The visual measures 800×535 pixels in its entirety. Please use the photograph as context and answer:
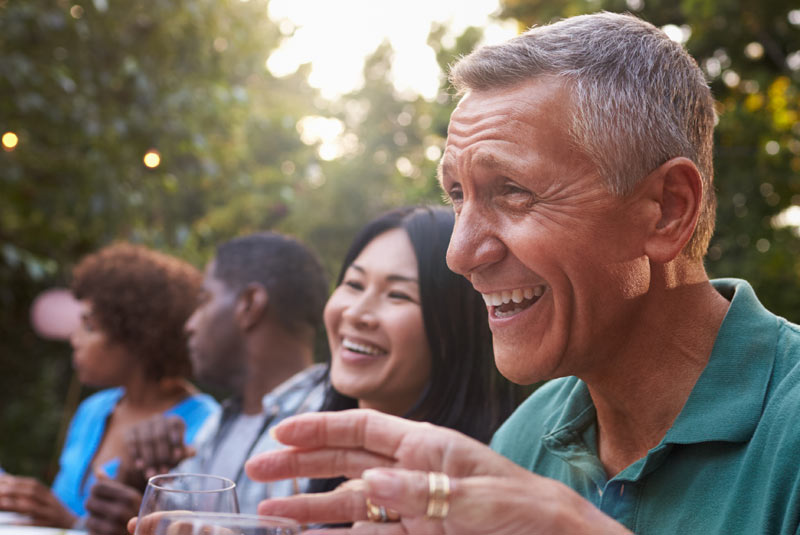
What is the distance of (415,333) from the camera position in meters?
3.26

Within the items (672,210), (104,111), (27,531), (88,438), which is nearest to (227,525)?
(672,210)

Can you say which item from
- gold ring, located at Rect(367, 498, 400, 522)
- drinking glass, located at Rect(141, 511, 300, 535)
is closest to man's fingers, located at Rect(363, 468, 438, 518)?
drinking glass, located at Rect(141, 511, 300, 535)

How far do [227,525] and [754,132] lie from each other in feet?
28.3

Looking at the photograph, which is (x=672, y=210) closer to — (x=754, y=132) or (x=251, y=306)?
(x=251, y=306)

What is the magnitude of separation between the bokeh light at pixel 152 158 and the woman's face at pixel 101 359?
4.82 feet

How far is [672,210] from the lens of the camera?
185cm

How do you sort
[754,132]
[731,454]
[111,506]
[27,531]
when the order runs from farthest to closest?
[754,132] → [111,506] → [27,531] → [731,454]

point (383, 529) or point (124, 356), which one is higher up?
point (124, 356)

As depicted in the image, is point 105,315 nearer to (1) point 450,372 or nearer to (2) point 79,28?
(2) point 79,28

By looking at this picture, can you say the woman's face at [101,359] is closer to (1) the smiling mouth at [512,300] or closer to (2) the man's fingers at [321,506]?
(1) the smiling mouth at [512,300]

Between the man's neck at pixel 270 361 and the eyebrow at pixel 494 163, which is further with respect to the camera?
the man's neck at pixel 270 361

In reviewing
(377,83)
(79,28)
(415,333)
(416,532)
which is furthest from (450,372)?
(377,83)

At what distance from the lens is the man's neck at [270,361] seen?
4.77 m

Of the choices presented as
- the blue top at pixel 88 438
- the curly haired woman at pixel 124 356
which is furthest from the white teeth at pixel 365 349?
the curly haired woman at pixel 124 356
